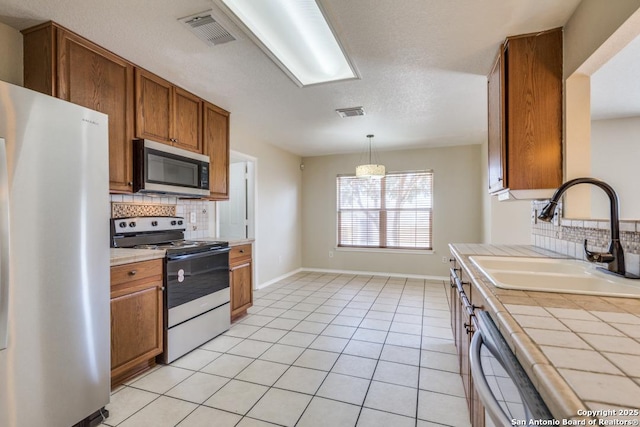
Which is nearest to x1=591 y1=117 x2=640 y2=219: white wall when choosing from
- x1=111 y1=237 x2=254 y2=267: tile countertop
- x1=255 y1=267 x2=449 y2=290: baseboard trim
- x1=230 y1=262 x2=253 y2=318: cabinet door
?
x1=255 y1=267 x2=449 y2=290: baseboard trim

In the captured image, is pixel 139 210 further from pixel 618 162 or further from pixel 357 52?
pixel 618 162

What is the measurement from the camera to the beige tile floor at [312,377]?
5.79 ft

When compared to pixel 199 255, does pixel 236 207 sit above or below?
above

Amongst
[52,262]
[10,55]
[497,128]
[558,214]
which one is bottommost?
[52,262]

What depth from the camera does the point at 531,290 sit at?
3.78ft

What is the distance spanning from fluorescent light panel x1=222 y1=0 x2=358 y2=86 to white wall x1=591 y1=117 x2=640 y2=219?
220cm

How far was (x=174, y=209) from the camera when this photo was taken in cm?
320

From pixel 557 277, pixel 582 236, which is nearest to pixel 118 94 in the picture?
pixel 557 277

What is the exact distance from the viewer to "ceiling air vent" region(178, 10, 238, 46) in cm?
182

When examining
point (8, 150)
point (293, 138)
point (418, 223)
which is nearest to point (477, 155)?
point (418, 223)

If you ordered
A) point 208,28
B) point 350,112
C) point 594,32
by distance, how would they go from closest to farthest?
point 594,32 → point 208,28 → point 350,112

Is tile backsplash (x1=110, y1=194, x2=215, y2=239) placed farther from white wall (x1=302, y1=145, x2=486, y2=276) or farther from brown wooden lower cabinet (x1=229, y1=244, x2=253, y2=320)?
white wall (x1=302, y1=145, x2=486, y2=276)

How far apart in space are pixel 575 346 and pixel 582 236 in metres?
1.49

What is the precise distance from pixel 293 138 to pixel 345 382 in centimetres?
354
